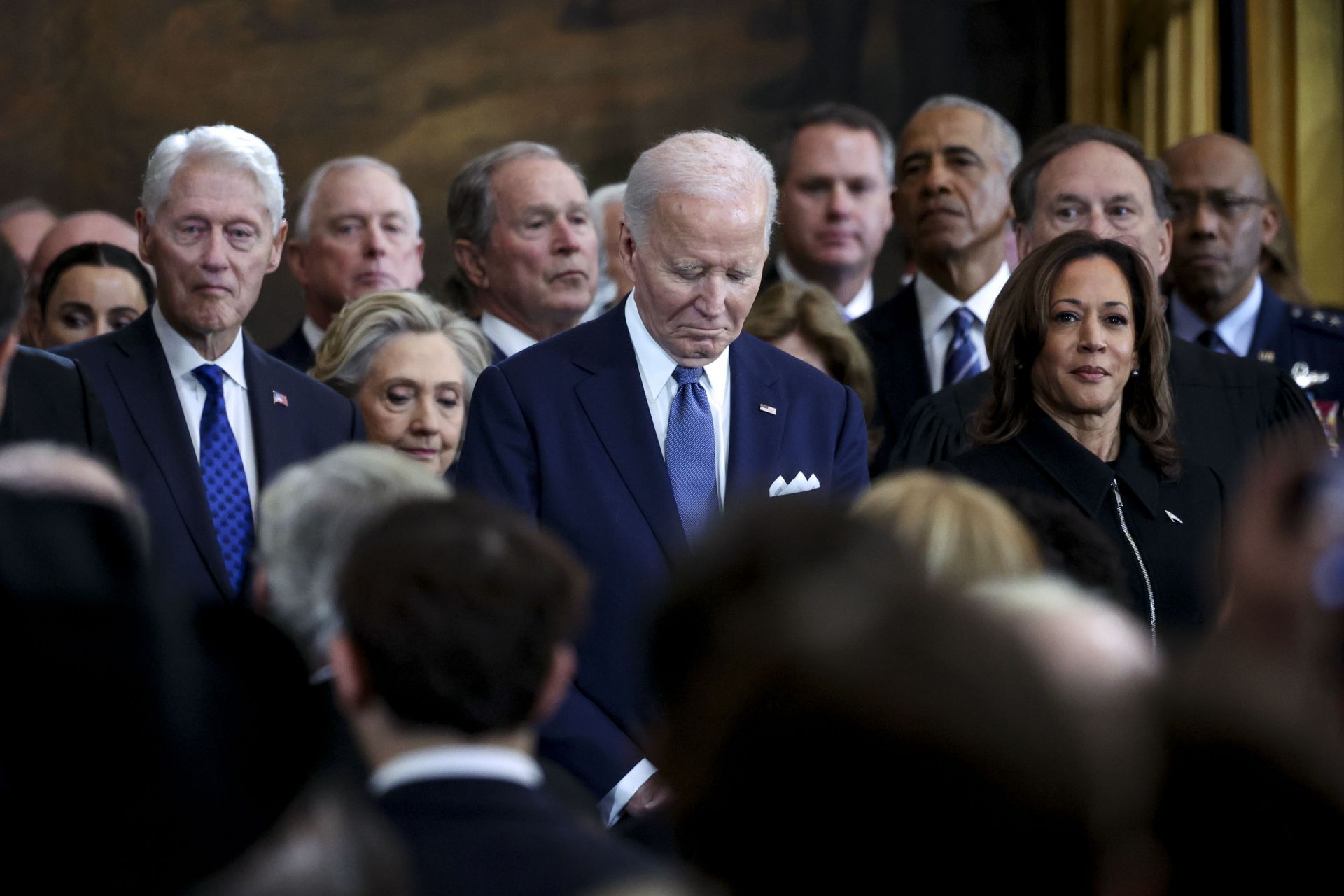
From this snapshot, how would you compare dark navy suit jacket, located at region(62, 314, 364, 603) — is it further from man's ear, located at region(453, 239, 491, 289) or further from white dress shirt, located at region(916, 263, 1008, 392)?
white dress shirt, located at region(916, 263, 1008, 392)

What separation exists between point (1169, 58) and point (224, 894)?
765cm

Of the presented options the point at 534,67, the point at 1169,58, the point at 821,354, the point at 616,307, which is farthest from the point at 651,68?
the point at 616,307

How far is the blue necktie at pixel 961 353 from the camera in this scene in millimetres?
5453

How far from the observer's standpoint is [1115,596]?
9.19ft

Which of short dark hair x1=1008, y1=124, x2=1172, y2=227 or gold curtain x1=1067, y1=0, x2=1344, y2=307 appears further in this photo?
gold curtain x1=1067, y1=0, x2=1344, y2=307

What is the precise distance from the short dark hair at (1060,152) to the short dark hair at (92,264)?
8.97 feet

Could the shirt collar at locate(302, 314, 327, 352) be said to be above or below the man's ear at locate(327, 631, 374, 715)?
above

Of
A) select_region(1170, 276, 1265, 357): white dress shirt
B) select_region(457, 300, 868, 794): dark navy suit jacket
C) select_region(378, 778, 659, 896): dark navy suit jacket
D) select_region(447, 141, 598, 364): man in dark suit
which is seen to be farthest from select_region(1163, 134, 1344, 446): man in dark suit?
select_region(378, 778, 659, 896): dark navy suit jacket

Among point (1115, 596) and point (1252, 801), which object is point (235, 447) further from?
point (1252, 801)

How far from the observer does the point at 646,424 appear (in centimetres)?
382

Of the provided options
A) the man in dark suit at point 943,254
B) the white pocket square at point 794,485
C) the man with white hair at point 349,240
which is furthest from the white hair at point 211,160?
the man in dark suit at point 943,254

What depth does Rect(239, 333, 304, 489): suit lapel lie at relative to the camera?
415 centimetres

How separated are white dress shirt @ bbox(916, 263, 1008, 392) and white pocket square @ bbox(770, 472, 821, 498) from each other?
163 cm

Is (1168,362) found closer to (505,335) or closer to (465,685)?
(505,335)
